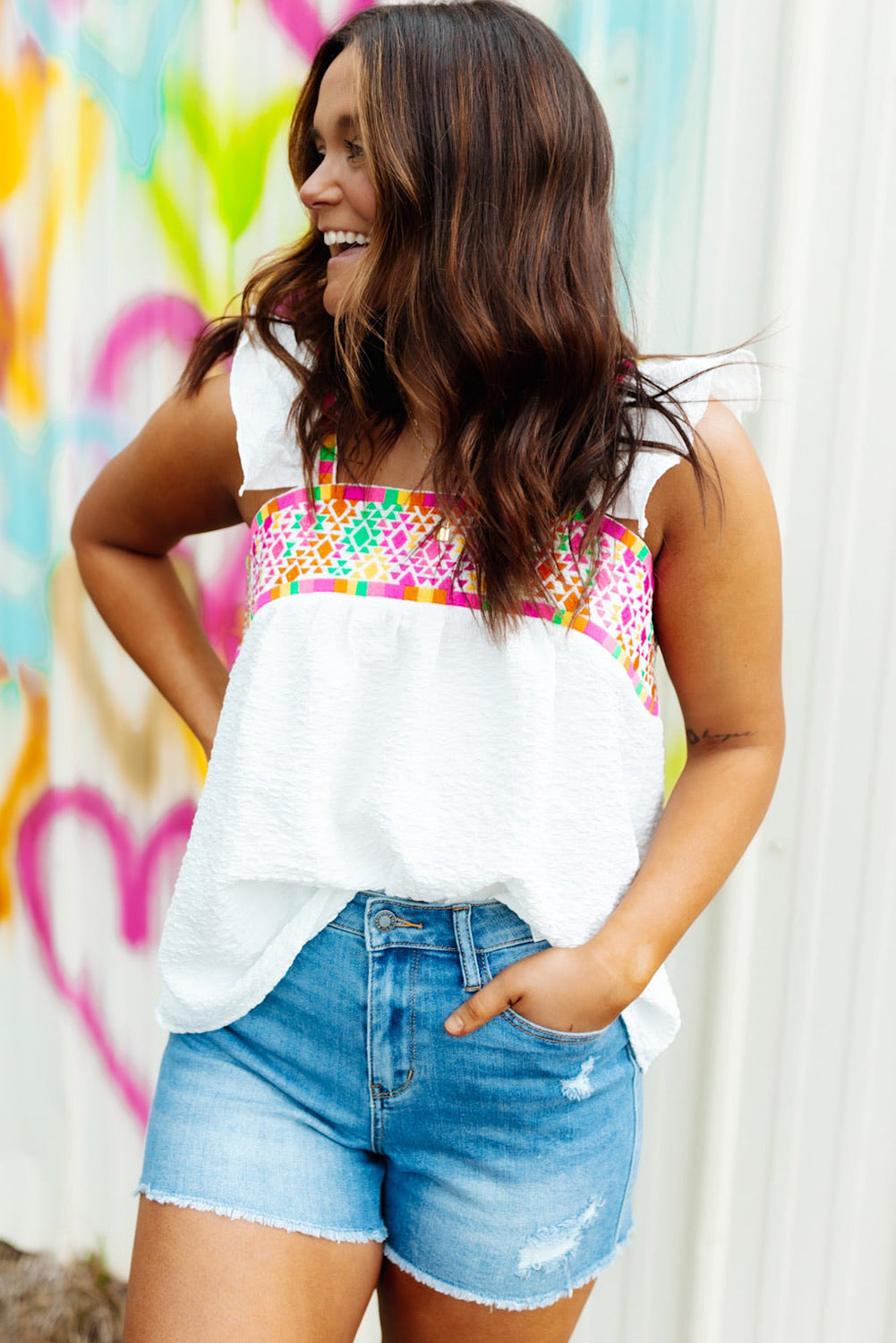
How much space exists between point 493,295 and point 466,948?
66cm

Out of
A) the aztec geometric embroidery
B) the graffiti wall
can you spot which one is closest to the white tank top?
the aztec geometric embroidery

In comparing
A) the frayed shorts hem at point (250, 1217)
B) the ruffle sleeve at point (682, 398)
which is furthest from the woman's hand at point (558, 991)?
the ruffle sleeve at point (682, 398)

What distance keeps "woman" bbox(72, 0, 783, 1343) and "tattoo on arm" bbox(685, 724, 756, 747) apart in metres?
0.08

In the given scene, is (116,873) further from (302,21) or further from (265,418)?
(302,21)

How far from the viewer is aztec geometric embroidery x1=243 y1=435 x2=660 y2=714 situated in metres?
1.15

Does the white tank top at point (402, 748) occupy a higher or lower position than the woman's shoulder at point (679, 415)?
lower

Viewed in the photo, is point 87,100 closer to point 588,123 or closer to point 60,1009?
point 588,123

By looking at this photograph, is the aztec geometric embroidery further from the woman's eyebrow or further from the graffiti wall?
the graffiti wall

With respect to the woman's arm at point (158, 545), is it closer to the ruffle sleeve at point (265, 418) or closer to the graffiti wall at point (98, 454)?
the ruffle sleeve at point (265, 418)

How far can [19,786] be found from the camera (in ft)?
7.04

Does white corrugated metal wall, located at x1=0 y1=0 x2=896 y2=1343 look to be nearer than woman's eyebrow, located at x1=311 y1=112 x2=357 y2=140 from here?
No

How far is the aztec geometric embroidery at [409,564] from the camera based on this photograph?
3.77 feet

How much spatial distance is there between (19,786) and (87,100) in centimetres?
122

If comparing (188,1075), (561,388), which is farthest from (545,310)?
(188,1075)
